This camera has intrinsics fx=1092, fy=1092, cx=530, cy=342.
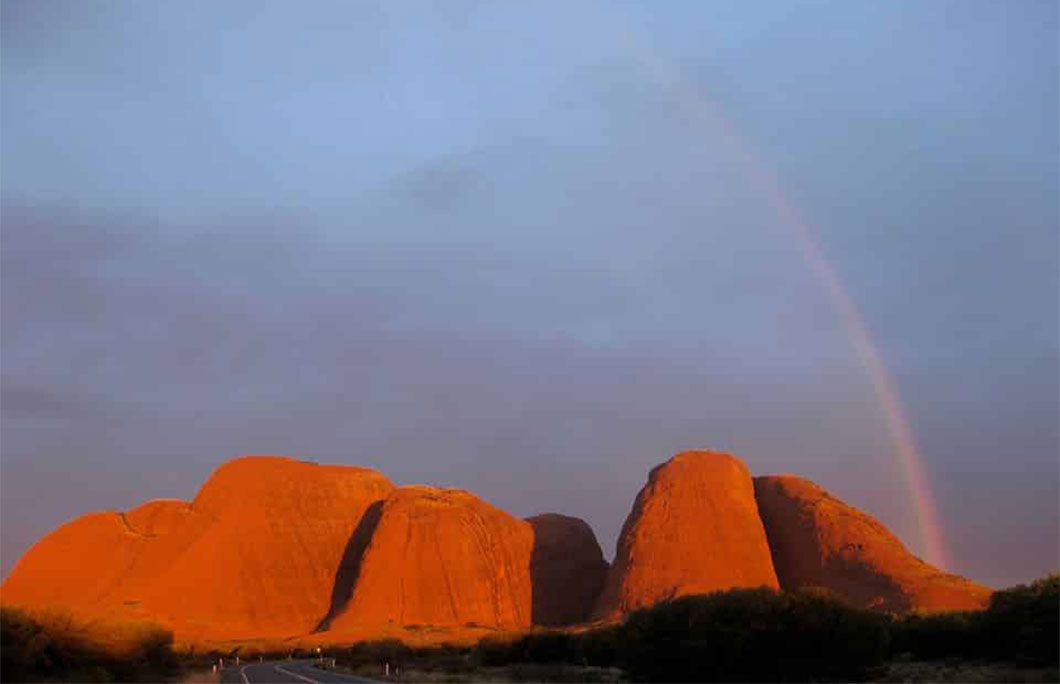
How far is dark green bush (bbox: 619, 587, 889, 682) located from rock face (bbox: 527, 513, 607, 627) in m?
63.4

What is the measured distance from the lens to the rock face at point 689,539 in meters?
86.1

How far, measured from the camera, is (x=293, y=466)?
120 m

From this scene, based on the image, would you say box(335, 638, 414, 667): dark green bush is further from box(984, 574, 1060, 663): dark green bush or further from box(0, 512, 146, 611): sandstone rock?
box(0, 512, 146, 611): sandstone rock

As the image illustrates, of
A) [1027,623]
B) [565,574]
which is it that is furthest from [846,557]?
[1027,623]

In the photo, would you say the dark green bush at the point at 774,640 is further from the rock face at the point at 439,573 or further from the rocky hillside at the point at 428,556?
the rock face at the point at 439,573

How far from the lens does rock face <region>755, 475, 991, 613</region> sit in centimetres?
7694

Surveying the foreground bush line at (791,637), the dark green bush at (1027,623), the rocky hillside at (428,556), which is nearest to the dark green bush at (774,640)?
the foreground bush line at (791,637)

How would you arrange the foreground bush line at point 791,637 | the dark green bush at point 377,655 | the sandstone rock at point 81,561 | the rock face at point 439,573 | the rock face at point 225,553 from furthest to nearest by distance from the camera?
the sandstone rock at point 81,561, the rock face at point 225,553, the rock face at point 439,573, the dark green bush at point 377,655, the foreground bush line at point 791,637

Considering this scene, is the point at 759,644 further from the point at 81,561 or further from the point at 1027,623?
the point at 81,561

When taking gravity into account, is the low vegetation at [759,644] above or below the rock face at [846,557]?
below

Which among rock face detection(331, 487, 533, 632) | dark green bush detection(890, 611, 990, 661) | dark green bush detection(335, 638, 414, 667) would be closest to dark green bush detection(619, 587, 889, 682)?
dark green bush detection(890, 611, 990, 661)

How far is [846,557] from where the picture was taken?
83.1 m

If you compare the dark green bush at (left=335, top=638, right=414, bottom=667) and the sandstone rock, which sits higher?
the sandstone rock

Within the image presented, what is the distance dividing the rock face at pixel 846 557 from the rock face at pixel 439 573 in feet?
81.3
